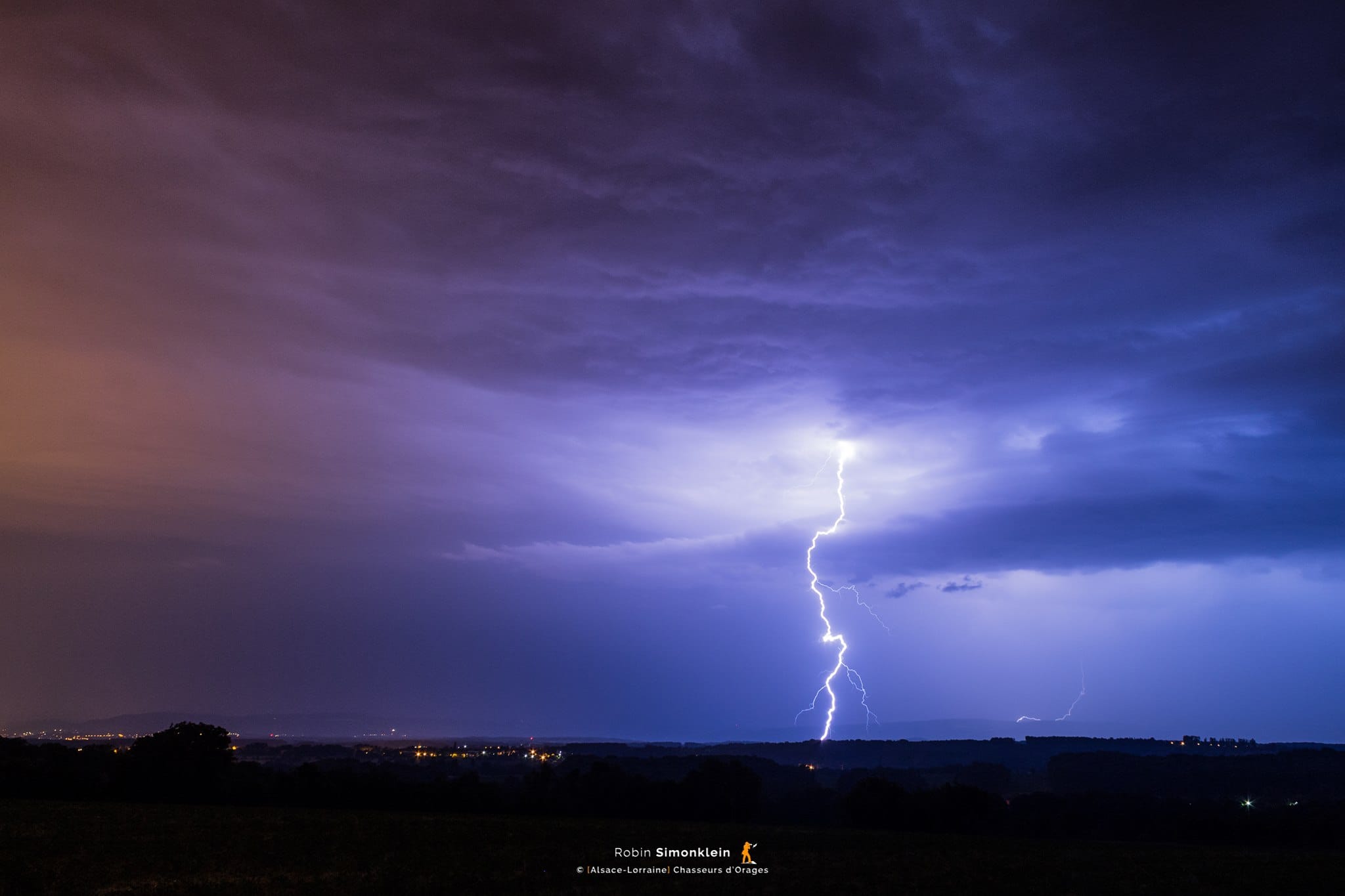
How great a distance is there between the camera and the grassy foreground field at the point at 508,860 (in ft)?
80.9

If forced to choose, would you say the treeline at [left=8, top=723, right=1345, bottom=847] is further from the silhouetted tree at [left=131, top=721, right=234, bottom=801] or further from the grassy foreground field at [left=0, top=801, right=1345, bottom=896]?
the grassy foreground field at [left=0, top=801, right=1345, bottom=896]

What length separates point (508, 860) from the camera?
28.8 meters

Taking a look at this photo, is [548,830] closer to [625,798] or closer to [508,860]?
[508,860]

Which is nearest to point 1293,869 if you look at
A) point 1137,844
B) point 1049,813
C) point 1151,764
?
point 1137,844

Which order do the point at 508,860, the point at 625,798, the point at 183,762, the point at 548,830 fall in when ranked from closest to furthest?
the point at 508,860 → the point at 548,830 → the point at 183,762 → the point at 625,798

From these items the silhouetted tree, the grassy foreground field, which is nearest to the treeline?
the silhouetted tree

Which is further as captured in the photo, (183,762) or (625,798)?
(625,798)

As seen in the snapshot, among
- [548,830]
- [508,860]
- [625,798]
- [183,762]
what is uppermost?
[508,860]

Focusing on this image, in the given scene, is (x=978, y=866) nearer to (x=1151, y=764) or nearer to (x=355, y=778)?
(x=355, y=778)

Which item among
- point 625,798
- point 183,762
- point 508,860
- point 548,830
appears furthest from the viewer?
point 625,798

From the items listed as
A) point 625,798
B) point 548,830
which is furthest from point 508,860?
point 625,798

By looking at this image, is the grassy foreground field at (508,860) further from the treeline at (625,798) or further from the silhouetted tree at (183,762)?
the silhouetted tree at (183,762)

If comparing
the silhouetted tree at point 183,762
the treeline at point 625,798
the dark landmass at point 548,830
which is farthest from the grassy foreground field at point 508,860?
the silhouetted tree at point 183,762

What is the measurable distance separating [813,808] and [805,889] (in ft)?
161
